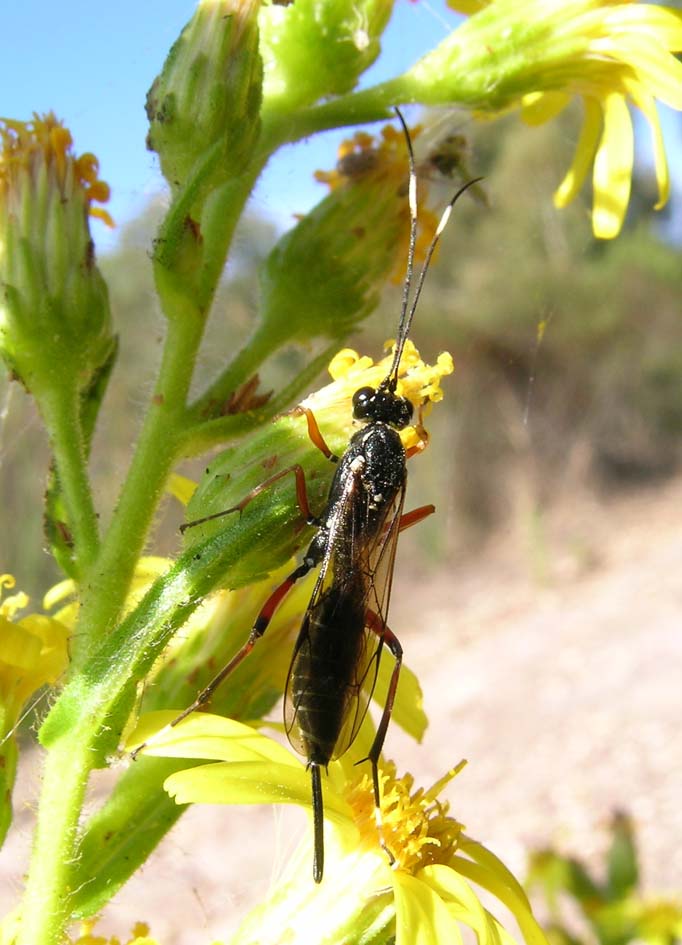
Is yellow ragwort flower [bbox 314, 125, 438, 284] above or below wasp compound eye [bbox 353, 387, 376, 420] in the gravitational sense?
above

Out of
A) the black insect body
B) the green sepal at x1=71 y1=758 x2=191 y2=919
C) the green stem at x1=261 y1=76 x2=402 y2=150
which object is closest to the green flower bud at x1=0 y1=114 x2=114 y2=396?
the green stem at x1=261 y1=76 x2=402 y2=150

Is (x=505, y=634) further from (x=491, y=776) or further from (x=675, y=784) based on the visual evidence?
(x=675, y=784)

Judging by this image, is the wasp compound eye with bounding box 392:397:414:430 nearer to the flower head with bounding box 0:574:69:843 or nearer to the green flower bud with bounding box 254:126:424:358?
the green flower bud with bounding box 254:126:424:358

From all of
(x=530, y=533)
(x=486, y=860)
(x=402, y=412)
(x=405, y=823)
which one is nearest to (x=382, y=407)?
(x=402, y=412)

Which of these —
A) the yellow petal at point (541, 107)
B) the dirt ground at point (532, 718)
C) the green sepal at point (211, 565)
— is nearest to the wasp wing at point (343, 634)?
the green sepal at point (211, 565)

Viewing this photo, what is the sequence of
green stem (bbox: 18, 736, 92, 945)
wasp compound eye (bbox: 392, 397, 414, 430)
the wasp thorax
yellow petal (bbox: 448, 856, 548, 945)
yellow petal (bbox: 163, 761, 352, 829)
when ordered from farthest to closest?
wasp compound eye (bbox: 392, 397, 414, 430)
the wasp thorax
yellow petal (bbox: 448, 856, 548, 945)
green stem (bbox: 18, 736, 92, 945)
yellow petal (bbox: 163, 761, 352, 829)

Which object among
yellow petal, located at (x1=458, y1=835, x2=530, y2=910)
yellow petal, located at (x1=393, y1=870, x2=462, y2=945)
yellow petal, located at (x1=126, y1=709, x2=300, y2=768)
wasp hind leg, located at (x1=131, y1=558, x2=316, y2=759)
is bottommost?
yellow petal, located at (x1=393, y1=870, x2=462, y2=945)

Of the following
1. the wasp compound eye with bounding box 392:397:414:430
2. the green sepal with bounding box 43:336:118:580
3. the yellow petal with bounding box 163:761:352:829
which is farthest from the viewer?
the wasp compound eye with bounding box 392:397:414:430

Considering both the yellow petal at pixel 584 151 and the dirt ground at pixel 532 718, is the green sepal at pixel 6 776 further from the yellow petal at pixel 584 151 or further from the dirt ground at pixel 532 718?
the dirt ground at pixel 532 718
